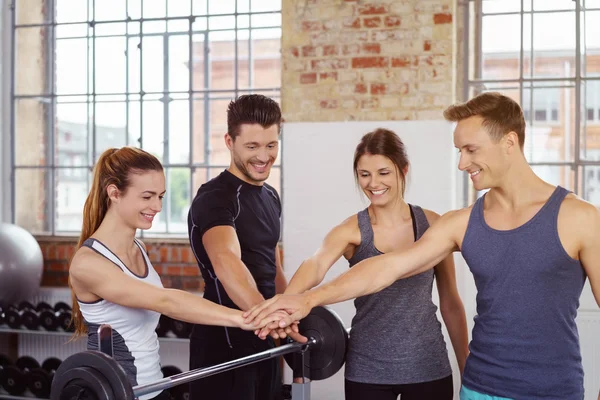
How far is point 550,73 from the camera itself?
160 inches

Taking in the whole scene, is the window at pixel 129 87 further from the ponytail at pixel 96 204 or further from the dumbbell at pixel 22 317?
the ponytail at pixel 96 204

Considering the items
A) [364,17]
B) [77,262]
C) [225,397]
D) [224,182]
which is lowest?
[225,397]

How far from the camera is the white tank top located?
192cm

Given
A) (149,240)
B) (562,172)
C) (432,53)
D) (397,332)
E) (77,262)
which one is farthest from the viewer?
(149,240)

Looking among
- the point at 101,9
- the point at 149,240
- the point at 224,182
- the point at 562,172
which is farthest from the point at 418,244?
the point at 101,9

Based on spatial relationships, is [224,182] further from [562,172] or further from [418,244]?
[562,172]

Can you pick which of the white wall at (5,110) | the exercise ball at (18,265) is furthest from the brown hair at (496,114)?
the white wall at (5,110)

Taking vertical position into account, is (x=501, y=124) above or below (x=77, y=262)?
above

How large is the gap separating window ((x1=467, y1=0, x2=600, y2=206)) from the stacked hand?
2.39 metres

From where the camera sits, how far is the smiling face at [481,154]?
1.80 metres

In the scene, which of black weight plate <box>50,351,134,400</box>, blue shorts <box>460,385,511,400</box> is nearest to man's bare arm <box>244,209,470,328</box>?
blue shorts <box>460,385,511,400</box>

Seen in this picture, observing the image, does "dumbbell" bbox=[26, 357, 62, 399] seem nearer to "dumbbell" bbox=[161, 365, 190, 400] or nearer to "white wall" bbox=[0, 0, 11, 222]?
"dumbbell" bbox=[161, 365, 190, 400]

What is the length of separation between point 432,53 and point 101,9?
7.39ft

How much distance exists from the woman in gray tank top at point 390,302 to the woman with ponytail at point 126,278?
32 cm
